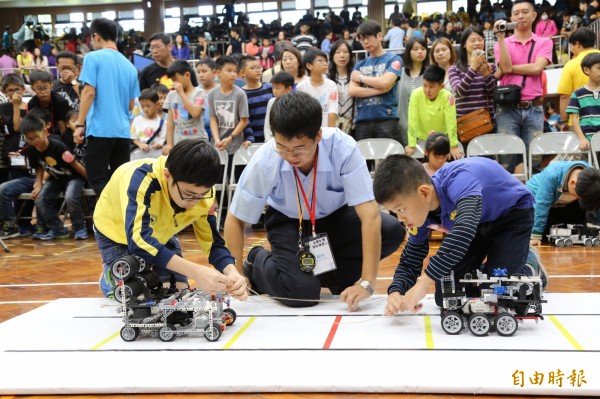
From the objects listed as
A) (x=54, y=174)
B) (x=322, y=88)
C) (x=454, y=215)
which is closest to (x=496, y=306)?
(x=454, y=215)

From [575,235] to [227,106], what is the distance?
3472mm

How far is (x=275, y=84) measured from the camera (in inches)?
254

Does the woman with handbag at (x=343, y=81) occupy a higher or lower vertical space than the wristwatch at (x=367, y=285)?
higher

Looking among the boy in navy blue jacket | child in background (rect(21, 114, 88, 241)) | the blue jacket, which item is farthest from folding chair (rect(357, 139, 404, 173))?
the boy in navy blue jacket

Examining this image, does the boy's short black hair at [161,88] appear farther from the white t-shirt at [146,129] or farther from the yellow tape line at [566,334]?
the yellow tape line at [566,334]

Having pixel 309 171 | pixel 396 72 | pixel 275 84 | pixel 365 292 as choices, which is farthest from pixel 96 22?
pixel 365 292

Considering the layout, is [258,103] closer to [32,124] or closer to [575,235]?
[32,124]

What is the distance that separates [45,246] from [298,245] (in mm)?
3941

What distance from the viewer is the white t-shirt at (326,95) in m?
6.39

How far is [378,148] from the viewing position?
648cm

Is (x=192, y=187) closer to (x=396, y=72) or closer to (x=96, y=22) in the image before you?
(x=96, y=22)

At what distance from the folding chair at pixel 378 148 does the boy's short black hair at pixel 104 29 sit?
2469mm

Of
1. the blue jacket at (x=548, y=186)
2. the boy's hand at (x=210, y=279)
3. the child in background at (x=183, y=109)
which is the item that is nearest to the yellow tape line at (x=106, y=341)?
the boy's hand at (x=210, y=279)

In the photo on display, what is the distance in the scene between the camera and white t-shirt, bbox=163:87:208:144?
6952 mm
